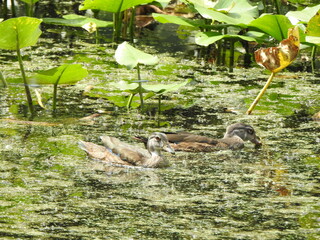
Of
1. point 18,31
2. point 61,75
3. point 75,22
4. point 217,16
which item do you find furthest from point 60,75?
point 75,22

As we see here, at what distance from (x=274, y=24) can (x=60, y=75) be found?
6.56 ft

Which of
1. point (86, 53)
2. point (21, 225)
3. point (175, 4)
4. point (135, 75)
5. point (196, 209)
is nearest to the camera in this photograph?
point (21, 225)

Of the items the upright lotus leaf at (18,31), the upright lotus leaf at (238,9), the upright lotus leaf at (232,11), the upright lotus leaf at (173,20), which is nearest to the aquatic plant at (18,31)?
the upright lotus leaf at (18,31)

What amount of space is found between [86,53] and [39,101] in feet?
6.42

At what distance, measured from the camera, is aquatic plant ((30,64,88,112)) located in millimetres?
5465

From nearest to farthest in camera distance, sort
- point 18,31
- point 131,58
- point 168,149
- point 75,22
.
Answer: point 168,149 < point 18,31 < point 131,58 < point 75,22

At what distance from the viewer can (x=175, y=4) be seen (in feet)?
34.5

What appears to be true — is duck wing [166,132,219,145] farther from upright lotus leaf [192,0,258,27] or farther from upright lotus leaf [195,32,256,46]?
upright lotus leaf [192,0,258,27]

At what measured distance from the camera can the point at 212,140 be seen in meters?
5.05

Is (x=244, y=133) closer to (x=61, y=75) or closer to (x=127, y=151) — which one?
(x=127, y=151)

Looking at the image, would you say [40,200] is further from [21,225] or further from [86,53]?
[86,53]

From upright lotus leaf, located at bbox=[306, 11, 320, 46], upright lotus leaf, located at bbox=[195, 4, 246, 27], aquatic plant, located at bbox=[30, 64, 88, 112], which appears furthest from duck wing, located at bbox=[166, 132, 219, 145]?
upright lotus leaf, located at bbox=[195, 4, 246, 27]

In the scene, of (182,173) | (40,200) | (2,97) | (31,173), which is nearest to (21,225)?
(40,200)

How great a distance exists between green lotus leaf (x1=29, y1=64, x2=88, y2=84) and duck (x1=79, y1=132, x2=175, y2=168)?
88 centimetres
